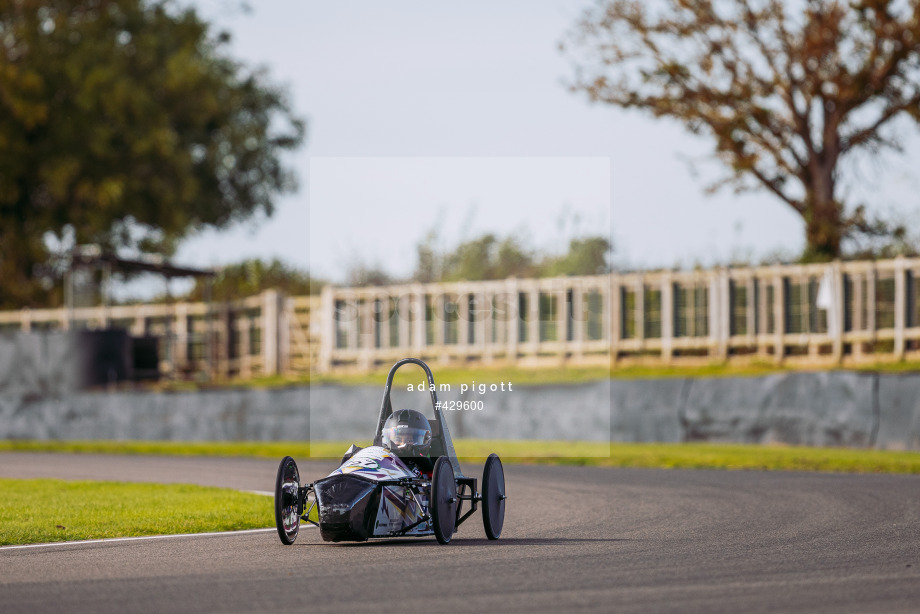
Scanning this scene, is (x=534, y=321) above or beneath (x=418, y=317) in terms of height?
beneath

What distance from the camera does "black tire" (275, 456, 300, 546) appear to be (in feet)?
33.4

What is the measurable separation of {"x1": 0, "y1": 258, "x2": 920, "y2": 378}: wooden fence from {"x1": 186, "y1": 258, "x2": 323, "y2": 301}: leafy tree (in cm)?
717

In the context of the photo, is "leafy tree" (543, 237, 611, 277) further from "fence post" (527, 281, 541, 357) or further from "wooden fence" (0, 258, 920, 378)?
"fence post" (527, 281, 541, 357)

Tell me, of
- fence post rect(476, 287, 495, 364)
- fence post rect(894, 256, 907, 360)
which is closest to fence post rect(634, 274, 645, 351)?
fence post rect(476, 287, 495, 364)

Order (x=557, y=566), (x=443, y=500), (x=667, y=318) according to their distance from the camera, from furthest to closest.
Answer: (x=667, y=318)
(x=443, y=500)
(x=557, y=566)

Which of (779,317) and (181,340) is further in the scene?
(181,340)

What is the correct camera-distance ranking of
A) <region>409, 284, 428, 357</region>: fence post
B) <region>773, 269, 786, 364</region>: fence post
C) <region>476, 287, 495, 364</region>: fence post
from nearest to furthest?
<region>773, 269, 786, 364</region>: fence post, <region>476, 287, 495, 364</region>: fence post, <region>409, 284, 428, 357</region>: fence post

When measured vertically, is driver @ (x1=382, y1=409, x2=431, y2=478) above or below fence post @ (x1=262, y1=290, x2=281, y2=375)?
below

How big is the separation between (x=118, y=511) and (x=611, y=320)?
61.3ft

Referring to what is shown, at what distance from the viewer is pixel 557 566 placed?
9.01 meters

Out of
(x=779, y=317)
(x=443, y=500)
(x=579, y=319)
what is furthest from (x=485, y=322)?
(x=443, y=500)

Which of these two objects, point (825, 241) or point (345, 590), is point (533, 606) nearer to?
point (345, 590)

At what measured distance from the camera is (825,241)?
32469 millimetres

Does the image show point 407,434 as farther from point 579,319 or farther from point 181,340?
point 181,340
